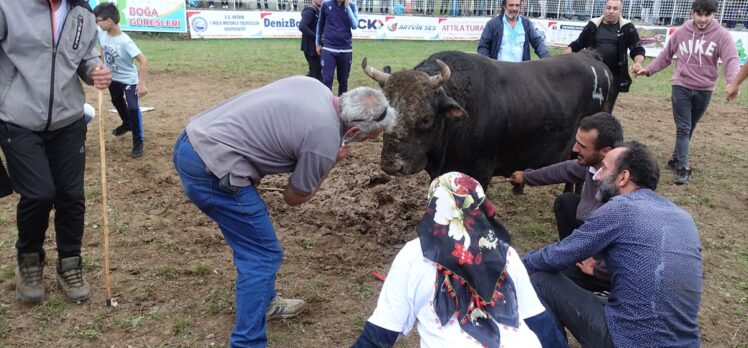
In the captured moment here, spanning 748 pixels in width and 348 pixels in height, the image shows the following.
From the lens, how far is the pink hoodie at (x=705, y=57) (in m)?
6.71

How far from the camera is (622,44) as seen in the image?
717 cm

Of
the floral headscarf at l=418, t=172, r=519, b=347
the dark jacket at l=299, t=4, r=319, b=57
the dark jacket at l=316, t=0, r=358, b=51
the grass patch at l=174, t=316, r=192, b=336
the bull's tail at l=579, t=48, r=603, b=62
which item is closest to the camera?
the floral headscarf at l=418, t=172, r=519, b=347

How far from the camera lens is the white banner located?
817 inches

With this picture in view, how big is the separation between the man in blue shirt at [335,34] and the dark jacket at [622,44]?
11.8ft

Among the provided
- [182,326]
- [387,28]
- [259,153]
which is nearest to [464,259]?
[259,153]

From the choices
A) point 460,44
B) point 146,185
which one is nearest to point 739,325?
point 146,185

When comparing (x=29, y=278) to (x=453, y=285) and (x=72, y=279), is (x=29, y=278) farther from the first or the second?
(x=453, y=285)

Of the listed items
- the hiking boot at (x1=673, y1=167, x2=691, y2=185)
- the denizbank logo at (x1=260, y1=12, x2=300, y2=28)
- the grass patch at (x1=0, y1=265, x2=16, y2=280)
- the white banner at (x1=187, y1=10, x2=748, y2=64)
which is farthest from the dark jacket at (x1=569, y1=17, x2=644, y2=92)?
the denizbank logo at (x1=260, y1=12, x2=300, y2=28)

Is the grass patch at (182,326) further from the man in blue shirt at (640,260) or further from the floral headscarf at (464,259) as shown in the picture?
the man in blue shirt at (640,260)

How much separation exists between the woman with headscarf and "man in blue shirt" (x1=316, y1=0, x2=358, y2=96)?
7.25m

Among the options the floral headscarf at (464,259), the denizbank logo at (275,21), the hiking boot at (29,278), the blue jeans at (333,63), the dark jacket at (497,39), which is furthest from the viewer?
the denizbank logo at (275,21)

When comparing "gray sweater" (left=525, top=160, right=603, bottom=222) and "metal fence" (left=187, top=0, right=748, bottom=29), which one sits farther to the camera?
"metal fence" (left=187, top=0, right=748, bottom=29)

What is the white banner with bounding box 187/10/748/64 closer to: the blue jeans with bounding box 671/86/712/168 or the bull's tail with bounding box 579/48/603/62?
the blue jeans with bounding box 671/86/712/168

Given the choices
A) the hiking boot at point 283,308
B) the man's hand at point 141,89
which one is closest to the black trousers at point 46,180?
the hiking boot at point 283,308
